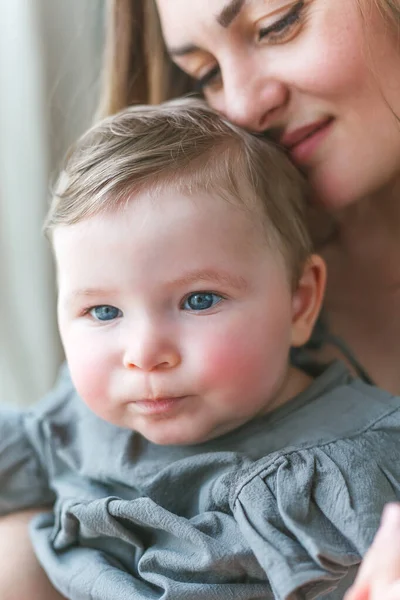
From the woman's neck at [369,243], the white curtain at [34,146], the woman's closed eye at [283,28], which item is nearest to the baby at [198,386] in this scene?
the woman's closed eye at [283,28]

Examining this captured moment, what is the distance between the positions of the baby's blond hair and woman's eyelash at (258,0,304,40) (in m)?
0.13

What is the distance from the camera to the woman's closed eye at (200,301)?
96cm

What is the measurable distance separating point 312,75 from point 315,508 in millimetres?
560

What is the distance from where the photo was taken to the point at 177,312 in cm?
95

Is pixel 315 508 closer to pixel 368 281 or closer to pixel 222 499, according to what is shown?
pixel 222 499

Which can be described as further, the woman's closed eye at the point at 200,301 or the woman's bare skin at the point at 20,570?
the woman's bare skin at the point at 20,570

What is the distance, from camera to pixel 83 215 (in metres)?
0.97

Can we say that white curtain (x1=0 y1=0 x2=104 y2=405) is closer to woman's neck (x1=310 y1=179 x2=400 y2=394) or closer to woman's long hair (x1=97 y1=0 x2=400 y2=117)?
woman's long hair (x1=97 y1=0 x2=400 y2=117)

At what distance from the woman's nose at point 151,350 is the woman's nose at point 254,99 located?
0.37 m

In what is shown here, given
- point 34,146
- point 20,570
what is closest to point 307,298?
point 20,570

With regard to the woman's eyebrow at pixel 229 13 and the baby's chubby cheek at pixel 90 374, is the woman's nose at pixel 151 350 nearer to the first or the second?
the baby's chubby cheek at pixel 90 374

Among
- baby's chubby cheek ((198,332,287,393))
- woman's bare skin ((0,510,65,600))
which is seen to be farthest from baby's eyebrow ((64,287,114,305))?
woman's bare skin ((0,510,65,600))

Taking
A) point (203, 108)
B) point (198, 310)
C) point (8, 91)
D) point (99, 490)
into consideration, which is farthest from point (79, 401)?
point (8, 91)

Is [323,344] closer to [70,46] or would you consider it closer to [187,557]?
[187,557]
